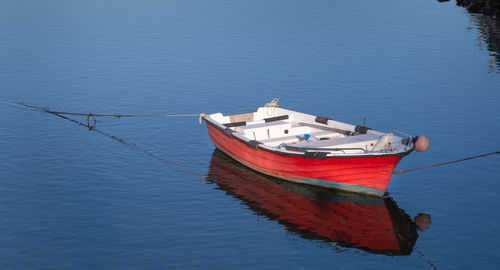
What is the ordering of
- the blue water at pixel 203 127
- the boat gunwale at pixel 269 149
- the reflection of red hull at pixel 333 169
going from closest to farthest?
the blue water at pixel 203 127
the boat gunwale at pixel 269 149
the reflection of red hull at pixel 333 169

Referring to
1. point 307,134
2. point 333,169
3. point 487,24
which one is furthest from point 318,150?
point 487,24

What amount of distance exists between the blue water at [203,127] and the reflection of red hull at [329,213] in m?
0.37

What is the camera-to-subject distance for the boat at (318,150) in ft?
77.4

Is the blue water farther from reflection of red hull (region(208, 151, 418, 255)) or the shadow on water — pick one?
the shadow on water

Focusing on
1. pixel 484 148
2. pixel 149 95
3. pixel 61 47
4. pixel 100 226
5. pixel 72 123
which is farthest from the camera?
pixel 61 47

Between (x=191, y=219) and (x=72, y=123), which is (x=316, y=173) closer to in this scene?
(x=191, y=219)

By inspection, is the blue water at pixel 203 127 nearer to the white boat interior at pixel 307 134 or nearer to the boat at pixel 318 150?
the boat at pixel 318 150

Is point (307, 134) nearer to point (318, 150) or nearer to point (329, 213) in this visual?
point (318, 150)

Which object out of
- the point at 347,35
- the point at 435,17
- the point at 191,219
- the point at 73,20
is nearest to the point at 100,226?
the point at 191,219

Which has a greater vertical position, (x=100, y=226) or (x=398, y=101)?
(x=398, y=101)

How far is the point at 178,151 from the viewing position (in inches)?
1198

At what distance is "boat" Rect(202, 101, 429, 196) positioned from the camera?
2359cm

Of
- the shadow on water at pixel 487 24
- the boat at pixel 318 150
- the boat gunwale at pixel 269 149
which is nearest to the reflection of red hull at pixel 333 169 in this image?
the boat at pixel 318 150

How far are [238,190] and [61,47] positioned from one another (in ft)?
125
